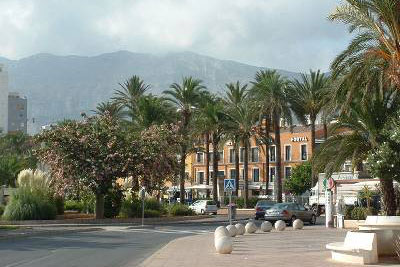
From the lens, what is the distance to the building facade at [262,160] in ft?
290

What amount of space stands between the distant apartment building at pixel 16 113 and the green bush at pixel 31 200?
6117 inches

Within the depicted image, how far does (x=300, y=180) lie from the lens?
78.2 meters

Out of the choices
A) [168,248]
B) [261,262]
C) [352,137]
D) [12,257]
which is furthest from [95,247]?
[352,137]

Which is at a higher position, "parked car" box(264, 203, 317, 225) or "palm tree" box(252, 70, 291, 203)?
"palm tree" box(252, 70, 291, 203)

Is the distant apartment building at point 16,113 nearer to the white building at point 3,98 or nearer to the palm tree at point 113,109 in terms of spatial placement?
the white building at point 3,98

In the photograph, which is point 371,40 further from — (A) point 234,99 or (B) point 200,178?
(B) point 200,178

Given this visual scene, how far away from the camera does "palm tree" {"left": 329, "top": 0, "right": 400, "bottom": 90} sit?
22.4 metres

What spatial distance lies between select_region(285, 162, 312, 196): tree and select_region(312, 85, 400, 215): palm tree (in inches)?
1655

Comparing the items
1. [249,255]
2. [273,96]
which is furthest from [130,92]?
[249,255]

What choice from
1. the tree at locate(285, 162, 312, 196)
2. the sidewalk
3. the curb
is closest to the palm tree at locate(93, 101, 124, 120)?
the tree at locate(285, 162, 312, 196)

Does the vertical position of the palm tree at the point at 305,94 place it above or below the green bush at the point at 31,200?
above

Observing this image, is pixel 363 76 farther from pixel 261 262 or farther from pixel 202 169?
pixel 202 169

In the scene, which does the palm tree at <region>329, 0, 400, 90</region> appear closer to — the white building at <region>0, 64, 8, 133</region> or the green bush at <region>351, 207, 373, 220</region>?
the green bush at <region>351, 207, 373, 220</region>

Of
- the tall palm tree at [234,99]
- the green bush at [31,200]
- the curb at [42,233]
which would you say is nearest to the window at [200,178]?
the tall palm tree at [234,99]
